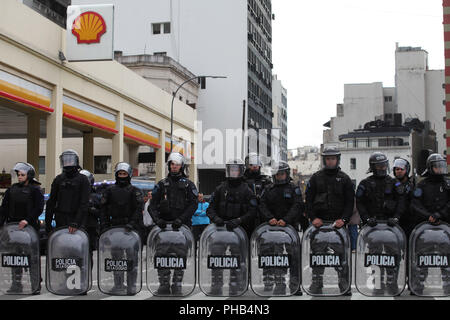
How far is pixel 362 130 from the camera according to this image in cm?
9831

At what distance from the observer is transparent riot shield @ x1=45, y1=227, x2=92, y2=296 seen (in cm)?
1016

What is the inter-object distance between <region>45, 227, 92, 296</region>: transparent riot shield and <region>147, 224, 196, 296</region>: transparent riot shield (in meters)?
0.95

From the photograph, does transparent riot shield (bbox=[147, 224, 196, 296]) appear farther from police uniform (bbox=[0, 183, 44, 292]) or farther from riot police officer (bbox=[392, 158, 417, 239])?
riot police officer (bbox=[392, 158, 417, 239])

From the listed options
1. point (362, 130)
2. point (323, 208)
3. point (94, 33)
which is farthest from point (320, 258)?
point (362, 130)

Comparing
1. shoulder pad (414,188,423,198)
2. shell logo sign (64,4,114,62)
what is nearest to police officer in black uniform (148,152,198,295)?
shoulder pad (414,188,423,198)

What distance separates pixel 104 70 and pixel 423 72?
74.5 meters

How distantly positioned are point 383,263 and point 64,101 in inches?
759

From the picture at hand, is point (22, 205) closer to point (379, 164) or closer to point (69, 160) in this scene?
point (69, 160)

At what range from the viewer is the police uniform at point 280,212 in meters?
10.0

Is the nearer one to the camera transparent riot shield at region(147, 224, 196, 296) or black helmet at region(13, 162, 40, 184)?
transparent riot shield at region(147, 224, 196, 296)

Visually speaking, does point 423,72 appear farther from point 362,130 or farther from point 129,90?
point 129,90

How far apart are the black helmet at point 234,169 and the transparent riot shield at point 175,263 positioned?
1.18 meters

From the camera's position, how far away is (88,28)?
26344mm

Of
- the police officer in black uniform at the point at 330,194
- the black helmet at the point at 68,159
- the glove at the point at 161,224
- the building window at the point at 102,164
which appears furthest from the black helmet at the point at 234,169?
the building window at the point at 102,164
